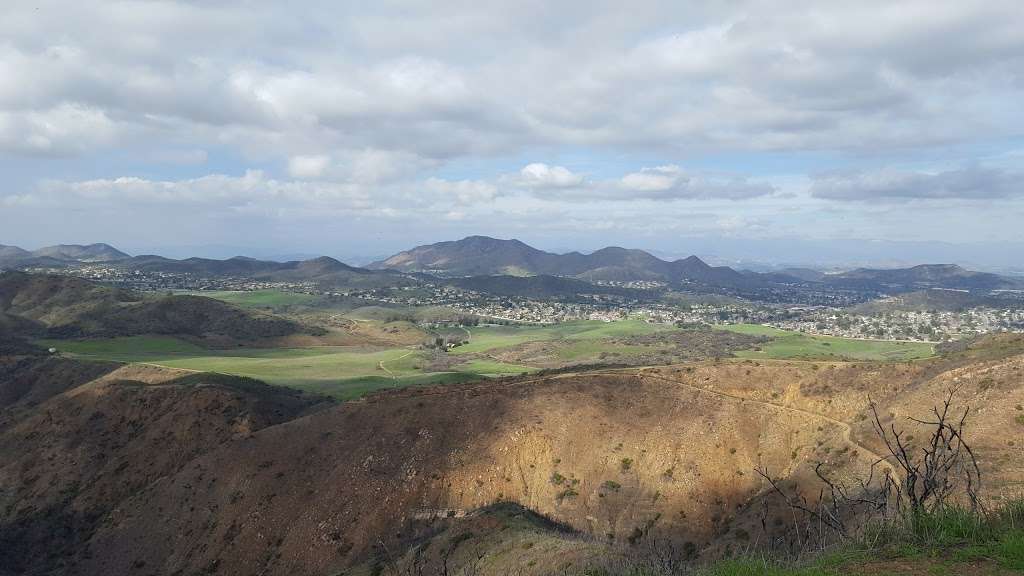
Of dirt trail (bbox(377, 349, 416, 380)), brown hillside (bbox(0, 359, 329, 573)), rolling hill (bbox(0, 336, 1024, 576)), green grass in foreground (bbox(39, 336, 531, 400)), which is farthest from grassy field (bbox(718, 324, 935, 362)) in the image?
brown hillside (bbox(0, 359, 329, 573))

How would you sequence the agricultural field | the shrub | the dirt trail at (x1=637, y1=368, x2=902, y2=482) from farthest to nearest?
the agricultural field < the shrub < the dirt trail at (x1=637, y1=368, x2=902, y2=482)

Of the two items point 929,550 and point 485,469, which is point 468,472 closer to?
point 485,469

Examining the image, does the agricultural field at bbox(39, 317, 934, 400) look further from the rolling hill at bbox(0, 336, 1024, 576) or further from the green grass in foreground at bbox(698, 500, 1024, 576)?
the green grass in foreground at bbox(698, 500, 1024, 576)

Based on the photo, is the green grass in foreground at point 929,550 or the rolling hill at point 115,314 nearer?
the green grass in foreground at point 929,550

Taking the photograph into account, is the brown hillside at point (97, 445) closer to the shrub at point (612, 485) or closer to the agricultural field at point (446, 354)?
the agricultural field at point (446, 354)

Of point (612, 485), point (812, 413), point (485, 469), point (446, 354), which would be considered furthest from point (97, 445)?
point (446, 354)

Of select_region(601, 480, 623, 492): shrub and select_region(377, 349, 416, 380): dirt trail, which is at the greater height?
select_region(601, 480, 623, 492): shrub

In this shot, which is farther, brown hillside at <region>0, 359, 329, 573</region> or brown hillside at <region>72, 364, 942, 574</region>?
brown hillside at <region>0, 359, 329, 573</region>

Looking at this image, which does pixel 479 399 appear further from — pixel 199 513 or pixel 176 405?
pixel 176 405

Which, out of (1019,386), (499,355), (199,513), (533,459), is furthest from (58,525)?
(499,355)

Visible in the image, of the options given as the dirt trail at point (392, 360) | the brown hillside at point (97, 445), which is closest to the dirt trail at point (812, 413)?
the brown hillside at point (97, 445)
